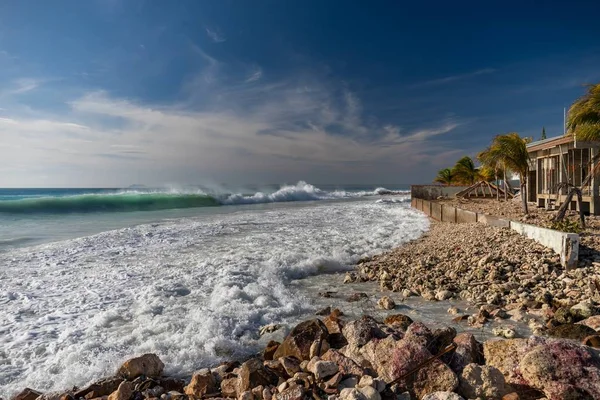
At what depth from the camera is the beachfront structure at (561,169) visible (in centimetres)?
1277

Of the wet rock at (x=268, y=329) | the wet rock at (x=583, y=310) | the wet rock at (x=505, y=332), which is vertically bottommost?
the wet rock at (x=268, y=329)

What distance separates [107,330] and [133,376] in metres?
1.91

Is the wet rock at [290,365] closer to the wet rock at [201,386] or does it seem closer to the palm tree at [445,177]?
the wet rock at [201,386]

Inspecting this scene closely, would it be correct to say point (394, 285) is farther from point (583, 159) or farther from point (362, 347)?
point (583, 159)

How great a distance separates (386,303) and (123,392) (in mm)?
4269

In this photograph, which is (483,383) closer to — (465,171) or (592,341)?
(592,341)

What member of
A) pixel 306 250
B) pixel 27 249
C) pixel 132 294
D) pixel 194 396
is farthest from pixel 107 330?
pixel 27 249

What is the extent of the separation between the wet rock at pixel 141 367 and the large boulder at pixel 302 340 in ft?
4.48

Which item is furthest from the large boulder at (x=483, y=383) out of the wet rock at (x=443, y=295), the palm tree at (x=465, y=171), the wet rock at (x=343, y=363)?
the palm tree at (x=465, y=171)

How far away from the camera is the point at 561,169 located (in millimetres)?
15164

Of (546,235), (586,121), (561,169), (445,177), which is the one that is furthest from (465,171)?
(546,235)

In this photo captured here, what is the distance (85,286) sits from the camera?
8117 millimetres

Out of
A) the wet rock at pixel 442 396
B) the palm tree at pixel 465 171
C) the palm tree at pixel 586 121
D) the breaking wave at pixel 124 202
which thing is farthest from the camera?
the palm tree at pixel 465 171

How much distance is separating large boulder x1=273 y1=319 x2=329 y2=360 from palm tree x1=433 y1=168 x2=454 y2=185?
152ft
